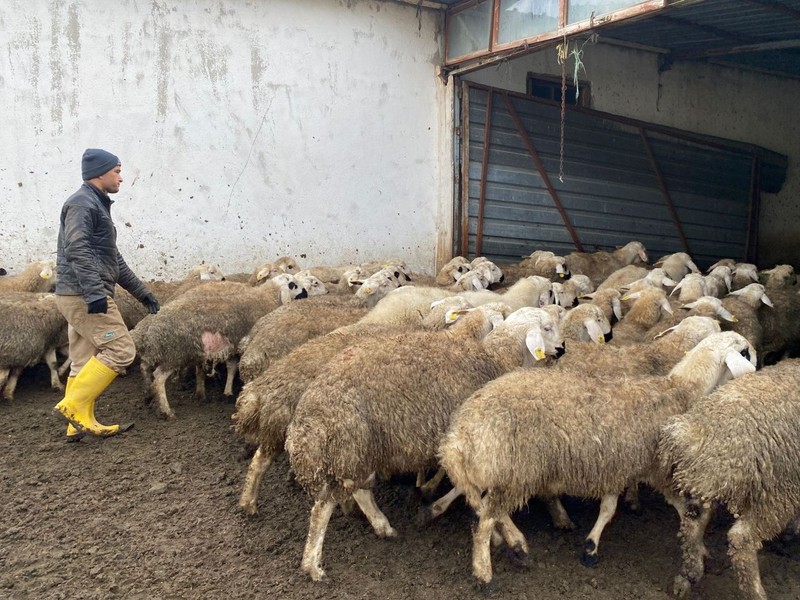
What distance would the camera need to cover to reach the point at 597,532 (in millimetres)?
4004

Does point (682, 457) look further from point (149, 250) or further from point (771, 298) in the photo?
point (149, 250)

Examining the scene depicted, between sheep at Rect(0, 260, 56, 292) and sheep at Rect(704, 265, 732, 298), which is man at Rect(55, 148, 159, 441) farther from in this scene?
sheep at Rect(704, 265, 732, 298)

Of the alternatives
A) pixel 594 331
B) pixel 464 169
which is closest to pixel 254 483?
pixel 594 331

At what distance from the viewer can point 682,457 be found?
3.59 metres

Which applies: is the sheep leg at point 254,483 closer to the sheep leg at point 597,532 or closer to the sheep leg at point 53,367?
the sheep leg at point 597,532

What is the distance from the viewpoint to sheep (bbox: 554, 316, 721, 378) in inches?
191

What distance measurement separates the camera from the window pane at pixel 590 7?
20.2 ft

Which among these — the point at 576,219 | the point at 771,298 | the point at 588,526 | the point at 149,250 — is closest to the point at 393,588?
the point at 588,526

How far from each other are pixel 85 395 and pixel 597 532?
13.9ft

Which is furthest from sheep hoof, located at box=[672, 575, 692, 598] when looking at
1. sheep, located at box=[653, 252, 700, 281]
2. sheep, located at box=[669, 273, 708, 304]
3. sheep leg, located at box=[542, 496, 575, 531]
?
sheep, located at box=[653, 252, 700, 281]

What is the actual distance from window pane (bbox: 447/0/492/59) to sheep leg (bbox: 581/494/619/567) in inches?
→ 266

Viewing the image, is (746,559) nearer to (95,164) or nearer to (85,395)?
(85,395)

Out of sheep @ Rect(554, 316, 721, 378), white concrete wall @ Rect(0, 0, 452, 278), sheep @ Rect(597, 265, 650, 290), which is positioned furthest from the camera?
white concrete wall @ Rect(0, 0, 452, 278)

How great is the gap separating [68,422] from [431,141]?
7.03 m
